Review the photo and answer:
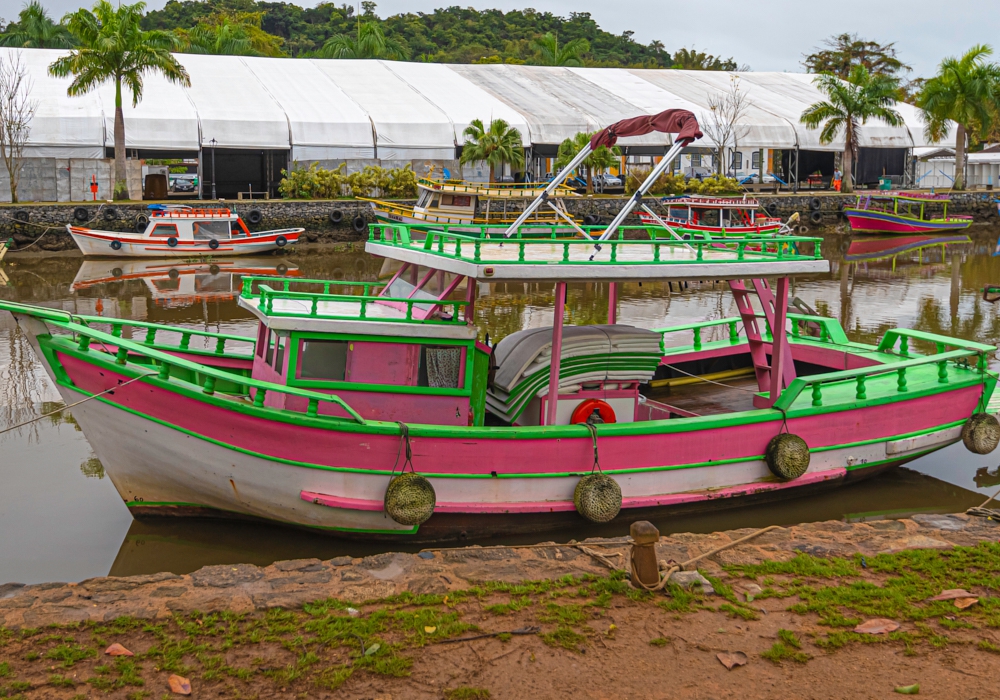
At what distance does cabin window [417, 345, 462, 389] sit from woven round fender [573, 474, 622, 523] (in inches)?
55.4

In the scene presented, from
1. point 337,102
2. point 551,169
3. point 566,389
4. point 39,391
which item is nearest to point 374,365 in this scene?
point 566,389

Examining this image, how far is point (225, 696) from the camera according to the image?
484cm

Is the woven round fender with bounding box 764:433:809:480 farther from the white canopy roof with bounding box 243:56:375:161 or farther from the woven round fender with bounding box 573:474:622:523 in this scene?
the white canopy roof with bounding box 243:56:375:161

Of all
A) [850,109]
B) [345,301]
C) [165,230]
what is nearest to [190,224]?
[165,230]

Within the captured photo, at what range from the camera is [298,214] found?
33.9 metres

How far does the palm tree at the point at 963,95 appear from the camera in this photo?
144 ft

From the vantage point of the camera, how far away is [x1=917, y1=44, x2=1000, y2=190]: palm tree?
43.8 m

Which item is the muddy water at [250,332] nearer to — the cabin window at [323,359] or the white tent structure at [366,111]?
the cabin window at [323,359]

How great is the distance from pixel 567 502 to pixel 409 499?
1397 millimetres

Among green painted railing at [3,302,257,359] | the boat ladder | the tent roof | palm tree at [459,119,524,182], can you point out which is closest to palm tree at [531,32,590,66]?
palm tree at [459,119,524,182]

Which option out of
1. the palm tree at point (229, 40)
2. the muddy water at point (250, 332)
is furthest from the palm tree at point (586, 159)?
the palm tree at point (229, 40)

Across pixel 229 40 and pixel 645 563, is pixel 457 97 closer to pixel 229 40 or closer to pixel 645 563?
pixel 229 40

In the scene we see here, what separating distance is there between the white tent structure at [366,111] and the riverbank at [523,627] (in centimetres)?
3106

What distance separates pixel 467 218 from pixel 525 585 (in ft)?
80.5
